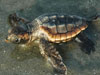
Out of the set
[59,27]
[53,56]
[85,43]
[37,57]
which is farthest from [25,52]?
[85,43]

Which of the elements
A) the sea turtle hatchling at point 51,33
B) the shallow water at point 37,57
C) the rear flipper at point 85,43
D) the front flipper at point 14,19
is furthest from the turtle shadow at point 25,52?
the rear flipper at point 85,43

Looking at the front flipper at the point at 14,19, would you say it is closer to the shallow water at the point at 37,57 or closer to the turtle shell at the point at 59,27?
the shallow water at the point at 37,57

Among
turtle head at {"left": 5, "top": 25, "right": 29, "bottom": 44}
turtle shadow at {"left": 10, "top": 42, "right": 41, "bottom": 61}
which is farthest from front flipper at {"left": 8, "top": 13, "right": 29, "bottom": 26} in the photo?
turtle shadow at {"left": 10, "top": 42, "right": 41, "bottom": 61}

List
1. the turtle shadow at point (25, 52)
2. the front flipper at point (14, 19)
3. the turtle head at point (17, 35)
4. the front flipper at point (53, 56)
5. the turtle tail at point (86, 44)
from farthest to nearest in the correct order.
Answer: the front flipper at point (14, 19), the turtle tail at point (86, 44), the turtle shadow at point (25, 52), the turtle head at point (17, 35), the front flipper at point (53, 56)

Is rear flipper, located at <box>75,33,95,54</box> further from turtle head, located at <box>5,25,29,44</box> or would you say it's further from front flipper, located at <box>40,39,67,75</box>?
turtle head, located at <box>5,25,29,44</box>

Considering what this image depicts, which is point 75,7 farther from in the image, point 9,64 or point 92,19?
point 9,64

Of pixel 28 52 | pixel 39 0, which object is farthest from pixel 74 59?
pixel 39 0
